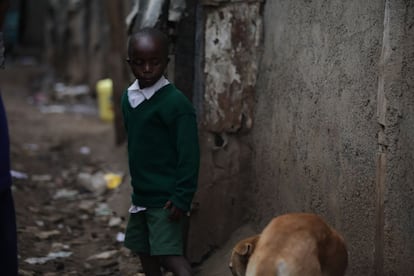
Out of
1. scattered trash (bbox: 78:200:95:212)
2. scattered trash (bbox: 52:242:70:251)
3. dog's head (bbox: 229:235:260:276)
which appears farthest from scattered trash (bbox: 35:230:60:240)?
dog's head (bbox: 229:235:260:276)

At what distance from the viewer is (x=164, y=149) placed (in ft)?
12.0

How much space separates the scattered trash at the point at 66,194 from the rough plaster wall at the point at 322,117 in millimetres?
2836

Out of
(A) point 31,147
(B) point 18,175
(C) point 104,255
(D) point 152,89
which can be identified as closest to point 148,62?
(D) point 152,89

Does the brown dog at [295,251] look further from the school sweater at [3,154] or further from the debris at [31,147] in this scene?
the debris at [31,147]

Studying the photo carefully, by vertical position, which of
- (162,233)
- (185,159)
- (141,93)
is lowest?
(162,233)

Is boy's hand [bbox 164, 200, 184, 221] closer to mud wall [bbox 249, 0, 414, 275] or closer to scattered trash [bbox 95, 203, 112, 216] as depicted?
mud wall [bbox 249, 0, 414, 275]

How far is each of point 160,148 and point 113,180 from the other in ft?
11.4

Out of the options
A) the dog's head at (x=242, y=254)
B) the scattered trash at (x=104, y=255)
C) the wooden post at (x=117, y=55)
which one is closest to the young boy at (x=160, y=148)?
the dog's head at (x=242, y=254)

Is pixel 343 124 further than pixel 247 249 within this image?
Yes

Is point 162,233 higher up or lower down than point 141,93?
lower down

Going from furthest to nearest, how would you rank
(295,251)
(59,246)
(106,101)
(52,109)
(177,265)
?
(52,109) < (106,101) < (59,246) < (177,265) < (295,251)

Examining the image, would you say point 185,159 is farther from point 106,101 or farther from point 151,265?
point 106,101

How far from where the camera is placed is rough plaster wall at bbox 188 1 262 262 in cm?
447

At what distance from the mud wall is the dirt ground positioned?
732mm
